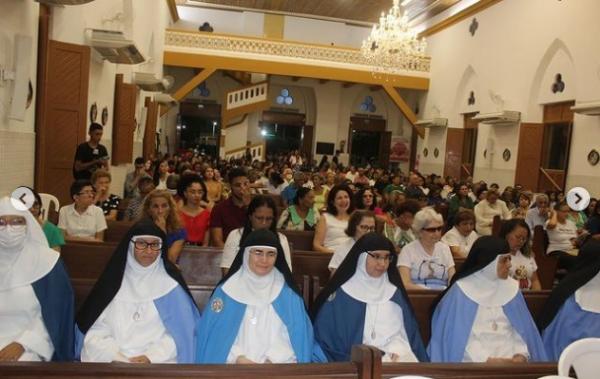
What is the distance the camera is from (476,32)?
656 inches

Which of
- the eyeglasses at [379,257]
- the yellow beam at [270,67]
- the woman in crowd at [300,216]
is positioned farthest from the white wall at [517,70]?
the eyeglasses at [379,257]

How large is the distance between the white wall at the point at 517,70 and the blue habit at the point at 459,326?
8.73 meters

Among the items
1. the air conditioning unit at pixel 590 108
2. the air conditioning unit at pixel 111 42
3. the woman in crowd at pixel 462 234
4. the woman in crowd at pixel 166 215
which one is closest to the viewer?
the woman in crowd at pixel 166 215

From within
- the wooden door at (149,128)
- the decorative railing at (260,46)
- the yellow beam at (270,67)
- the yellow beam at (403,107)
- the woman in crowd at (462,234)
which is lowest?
the woman in crowd at (462,234)

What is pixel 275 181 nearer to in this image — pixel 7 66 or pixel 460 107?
pixel 7 66

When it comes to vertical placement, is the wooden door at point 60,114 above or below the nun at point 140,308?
above

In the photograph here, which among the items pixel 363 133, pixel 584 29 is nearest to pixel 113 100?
pixel 584 29

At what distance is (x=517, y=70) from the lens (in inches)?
565

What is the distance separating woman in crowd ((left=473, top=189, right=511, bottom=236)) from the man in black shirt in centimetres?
577

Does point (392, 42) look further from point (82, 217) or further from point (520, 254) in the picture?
point (82, 217)

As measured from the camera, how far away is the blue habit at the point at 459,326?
342 centimetres

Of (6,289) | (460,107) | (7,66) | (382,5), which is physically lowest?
(6,289)

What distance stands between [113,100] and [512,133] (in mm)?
10123

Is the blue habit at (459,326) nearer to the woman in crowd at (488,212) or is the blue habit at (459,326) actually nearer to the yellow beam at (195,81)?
the woman in crowd at (488,212)
